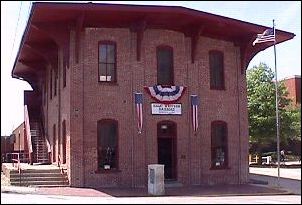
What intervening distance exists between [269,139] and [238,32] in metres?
17.8

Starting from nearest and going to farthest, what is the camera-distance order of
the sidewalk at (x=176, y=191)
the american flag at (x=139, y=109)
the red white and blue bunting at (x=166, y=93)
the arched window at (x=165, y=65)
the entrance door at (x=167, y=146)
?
the sidewalk at (x=176, y=191), the american flag at (x=139, y=109), the red white and blue bunting at (x=166, y=93), the entrance door at (x=167, y=146), the arched window at (x=165, y=65)

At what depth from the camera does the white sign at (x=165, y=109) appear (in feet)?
78.0

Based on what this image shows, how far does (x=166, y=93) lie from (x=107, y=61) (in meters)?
3.19

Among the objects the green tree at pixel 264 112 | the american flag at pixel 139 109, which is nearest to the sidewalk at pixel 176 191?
the american flag at pixel 139 109

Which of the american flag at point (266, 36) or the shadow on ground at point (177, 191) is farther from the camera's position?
the american flag at point (266, 36)

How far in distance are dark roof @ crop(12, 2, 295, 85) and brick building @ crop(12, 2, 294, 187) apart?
0.16ft

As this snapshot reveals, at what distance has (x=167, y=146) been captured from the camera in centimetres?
2441

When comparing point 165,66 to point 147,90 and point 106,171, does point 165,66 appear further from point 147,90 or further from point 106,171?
point 106,171

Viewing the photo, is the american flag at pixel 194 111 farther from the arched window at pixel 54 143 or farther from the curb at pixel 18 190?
the arched window at pixel 54 143

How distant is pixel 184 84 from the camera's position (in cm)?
2447

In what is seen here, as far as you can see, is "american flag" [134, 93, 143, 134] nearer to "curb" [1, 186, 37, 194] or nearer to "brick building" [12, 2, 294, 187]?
"brick building" [12, 2, 294, 187]

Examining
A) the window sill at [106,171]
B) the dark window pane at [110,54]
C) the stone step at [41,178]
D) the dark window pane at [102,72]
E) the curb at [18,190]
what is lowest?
the curb at [18,190]

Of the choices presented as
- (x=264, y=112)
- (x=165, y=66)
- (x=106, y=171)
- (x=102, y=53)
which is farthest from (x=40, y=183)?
(x=264, y=112)

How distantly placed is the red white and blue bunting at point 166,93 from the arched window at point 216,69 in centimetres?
227
